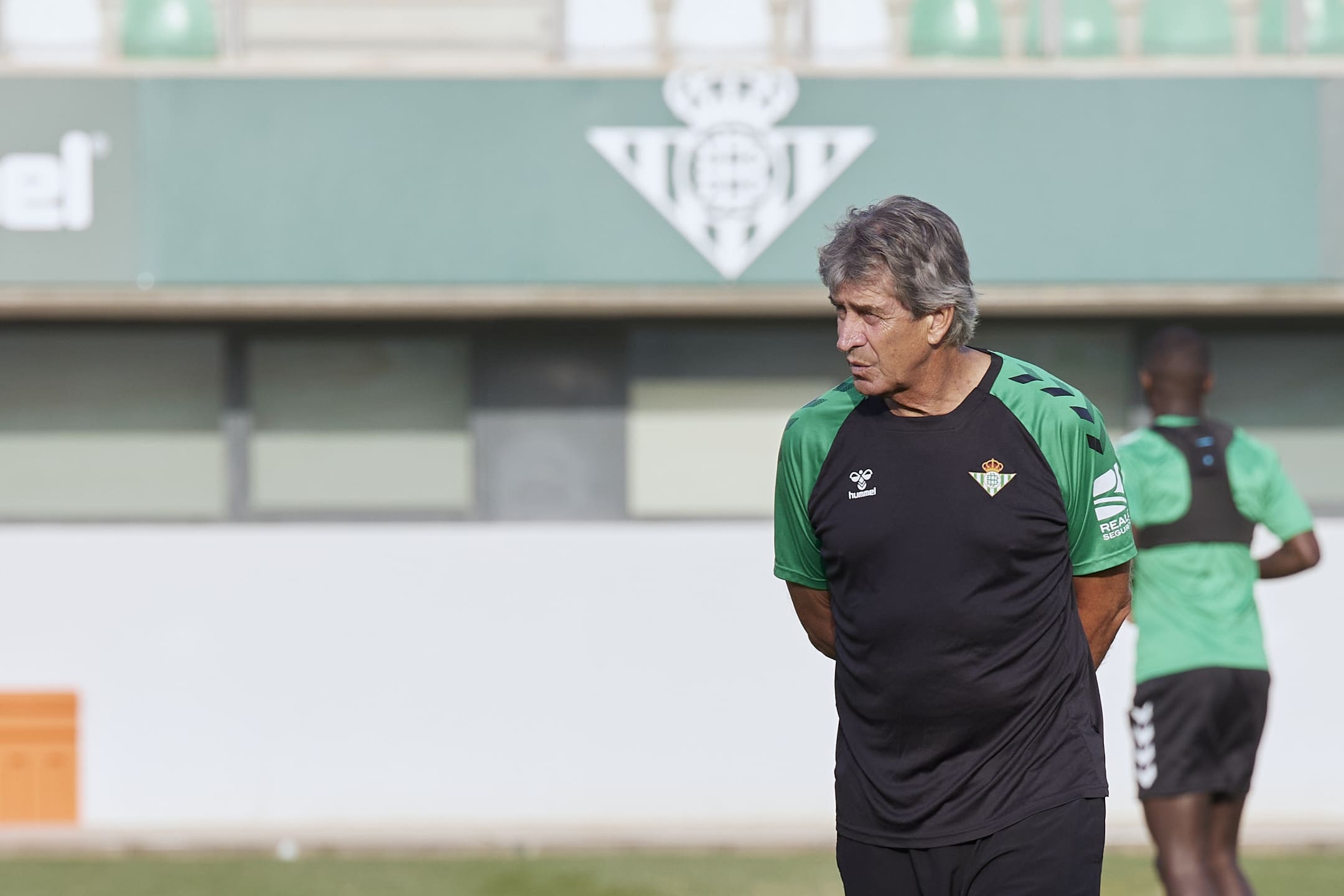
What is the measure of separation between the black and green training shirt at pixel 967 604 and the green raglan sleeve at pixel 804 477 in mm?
40

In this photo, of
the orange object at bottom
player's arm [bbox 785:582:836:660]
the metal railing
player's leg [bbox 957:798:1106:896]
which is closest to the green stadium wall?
the metal railing

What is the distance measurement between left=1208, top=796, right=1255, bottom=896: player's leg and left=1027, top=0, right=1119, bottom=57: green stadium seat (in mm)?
4106

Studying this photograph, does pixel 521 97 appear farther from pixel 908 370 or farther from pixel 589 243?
pixel 908 370

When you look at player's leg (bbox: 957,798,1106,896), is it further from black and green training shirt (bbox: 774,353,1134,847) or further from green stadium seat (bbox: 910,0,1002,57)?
green stadium seat (bbox: 910,0,1002,57)

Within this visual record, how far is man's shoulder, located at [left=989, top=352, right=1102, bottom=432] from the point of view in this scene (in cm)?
311

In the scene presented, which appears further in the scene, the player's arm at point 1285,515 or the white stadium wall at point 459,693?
the white stadium wall at point 459,693

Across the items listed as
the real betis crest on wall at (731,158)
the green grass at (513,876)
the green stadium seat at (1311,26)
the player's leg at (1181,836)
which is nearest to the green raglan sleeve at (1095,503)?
the player's leg at (1181,836)

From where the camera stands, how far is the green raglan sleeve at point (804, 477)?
10.6 feet

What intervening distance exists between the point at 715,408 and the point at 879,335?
551 cm

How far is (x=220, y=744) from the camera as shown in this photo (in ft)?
27.8

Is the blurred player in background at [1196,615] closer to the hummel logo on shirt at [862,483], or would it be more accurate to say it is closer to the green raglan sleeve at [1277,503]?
the green raglan sleeve at [1277,503]

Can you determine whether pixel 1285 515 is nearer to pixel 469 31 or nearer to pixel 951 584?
pixel 951 584

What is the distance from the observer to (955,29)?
26.5ft

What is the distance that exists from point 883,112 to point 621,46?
4.25ft
